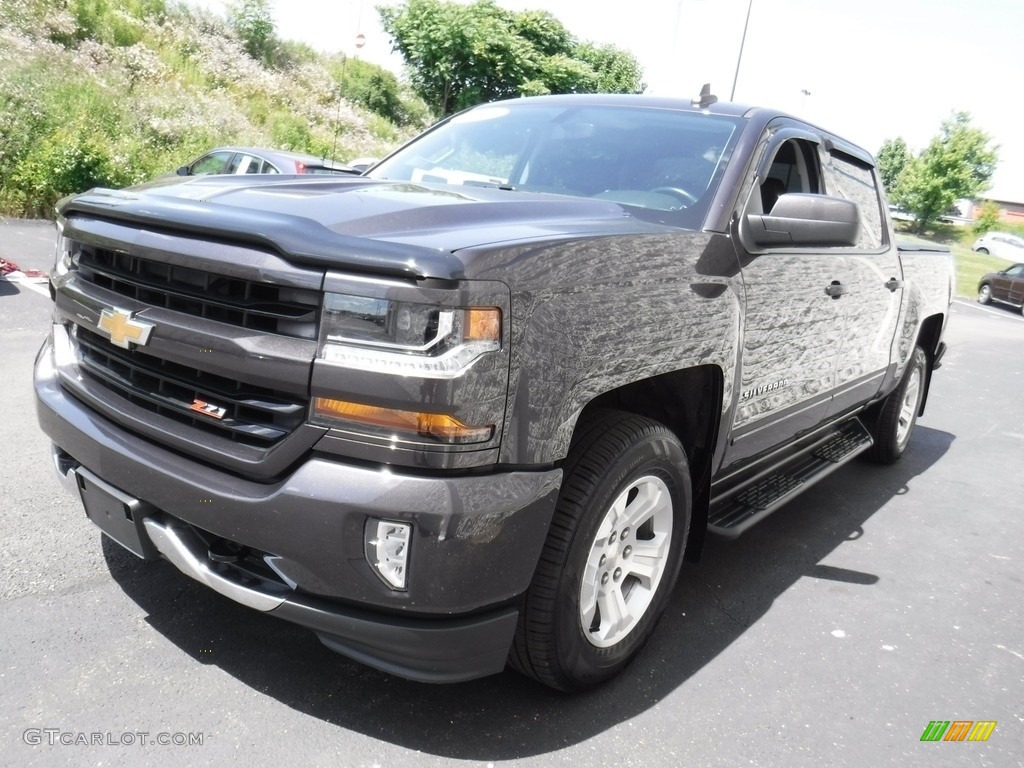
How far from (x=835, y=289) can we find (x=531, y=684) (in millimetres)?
2240

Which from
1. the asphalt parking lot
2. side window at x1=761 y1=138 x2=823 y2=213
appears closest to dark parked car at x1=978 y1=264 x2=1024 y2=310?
the asphalt parking lot

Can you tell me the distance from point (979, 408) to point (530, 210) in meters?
7.45

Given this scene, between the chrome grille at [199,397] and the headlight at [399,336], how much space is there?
0.64 feet

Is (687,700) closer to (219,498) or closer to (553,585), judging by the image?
(553,585)

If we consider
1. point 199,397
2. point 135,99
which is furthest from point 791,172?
point 135,99

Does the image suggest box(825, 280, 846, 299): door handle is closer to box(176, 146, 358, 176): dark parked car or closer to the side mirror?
the side mirror

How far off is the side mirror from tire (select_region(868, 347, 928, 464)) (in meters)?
2.77

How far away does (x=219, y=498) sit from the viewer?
2057 mm

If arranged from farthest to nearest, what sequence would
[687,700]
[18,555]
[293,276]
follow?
1. [18,555]
2. [687,700]
3. [293,276]

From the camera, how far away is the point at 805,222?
2.97 m

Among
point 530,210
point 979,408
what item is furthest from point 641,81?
point 530,210

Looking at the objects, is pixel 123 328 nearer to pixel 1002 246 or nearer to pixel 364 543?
pixel 364 543

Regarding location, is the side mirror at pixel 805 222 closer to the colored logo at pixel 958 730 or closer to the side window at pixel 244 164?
the colored logo at pixel 958 730

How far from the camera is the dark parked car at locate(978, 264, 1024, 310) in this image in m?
23.4
